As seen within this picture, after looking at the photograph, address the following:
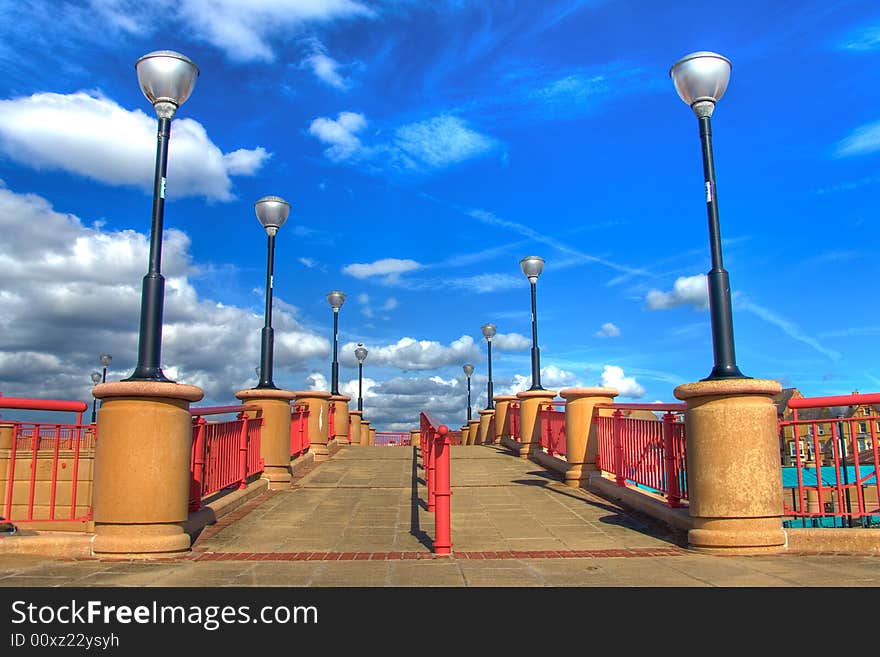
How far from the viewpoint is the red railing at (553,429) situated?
551 inches

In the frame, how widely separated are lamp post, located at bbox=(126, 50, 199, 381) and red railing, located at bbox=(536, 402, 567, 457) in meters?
8.43

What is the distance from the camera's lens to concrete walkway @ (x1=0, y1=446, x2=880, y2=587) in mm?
5762

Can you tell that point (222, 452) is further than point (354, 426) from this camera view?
No

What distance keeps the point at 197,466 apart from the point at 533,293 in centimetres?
1148

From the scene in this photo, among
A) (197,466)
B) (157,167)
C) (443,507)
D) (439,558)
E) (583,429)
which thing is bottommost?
(439,558)

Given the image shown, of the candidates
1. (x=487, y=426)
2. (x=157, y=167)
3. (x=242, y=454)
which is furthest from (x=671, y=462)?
(x=487, y=426)

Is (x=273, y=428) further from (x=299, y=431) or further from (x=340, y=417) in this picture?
(x=340, y=417)

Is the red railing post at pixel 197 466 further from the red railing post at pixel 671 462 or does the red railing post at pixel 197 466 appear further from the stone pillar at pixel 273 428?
the red railing post at pixel 671 462

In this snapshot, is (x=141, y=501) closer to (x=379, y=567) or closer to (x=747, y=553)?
(x=379, y=567)

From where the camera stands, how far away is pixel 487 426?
25.2m

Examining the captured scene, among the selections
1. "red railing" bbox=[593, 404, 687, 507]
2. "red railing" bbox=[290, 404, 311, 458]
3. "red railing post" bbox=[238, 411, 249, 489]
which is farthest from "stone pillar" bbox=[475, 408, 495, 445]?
"red railing post" bbox=[238, 411, 249, 489]
